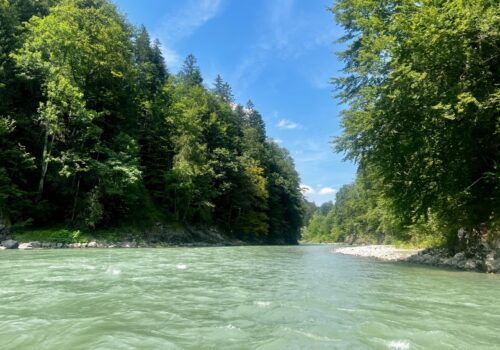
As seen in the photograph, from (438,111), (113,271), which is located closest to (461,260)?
(438,111)

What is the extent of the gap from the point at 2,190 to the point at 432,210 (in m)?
23.0

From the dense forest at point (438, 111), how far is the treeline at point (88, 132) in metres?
17.3

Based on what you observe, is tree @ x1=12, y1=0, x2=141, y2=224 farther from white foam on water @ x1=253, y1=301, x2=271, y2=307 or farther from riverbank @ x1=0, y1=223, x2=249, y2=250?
white foam on water @ x1=253, y1=301, x2=271, y2=307

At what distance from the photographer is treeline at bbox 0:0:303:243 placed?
24.4 m

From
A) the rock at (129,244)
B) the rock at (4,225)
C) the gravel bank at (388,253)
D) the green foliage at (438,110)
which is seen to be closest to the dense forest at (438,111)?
the green foliage at (438,110)

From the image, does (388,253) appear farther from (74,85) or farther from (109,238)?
(74,85)

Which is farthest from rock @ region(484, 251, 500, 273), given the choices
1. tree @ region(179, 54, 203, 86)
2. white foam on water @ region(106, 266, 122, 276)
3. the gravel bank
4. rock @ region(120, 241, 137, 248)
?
tree @ region(179, 54, 203, 86)

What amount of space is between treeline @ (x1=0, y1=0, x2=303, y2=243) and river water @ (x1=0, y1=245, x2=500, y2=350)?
57.2ft

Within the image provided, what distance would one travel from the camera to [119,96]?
32031 mm

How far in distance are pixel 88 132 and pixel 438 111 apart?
21.7 m

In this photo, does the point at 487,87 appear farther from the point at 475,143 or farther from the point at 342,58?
the point at 342,58

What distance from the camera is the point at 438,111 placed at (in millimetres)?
12141

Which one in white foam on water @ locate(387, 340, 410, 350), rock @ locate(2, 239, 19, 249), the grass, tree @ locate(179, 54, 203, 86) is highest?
tree @ locate(179, 54, 203, 86)

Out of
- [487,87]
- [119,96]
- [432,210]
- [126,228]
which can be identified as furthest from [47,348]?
[119,96]
